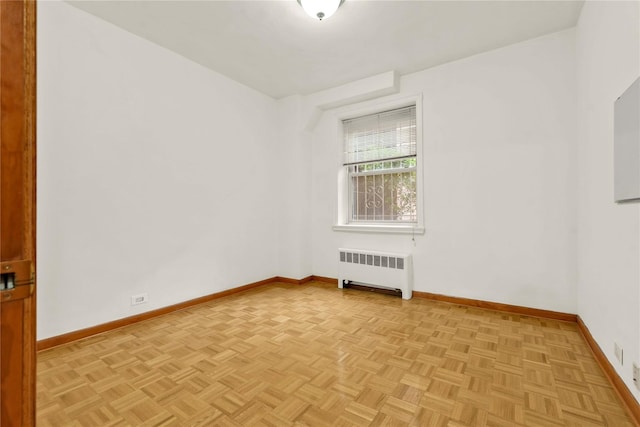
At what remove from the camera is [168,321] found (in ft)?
10.1

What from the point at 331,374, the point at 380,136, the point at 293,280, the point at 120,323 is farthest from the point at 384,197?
the point at 120,323

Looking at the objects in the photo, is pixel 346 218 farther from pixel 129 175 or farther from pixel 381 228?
pixel 129 175

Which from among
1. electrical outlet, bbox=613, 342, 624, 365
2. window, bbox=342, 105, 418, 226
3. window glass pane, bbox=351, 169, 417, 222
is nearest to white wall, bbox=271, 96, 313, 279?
window, bbox=342, 105, 418, 226

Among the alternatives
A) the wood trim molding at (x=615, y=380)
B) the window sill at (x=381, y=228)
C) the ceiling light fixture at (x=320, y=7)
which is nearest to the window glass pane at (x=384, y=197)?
the window sill at (x=381, y=228)

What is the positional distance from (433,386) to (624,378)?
1104mm

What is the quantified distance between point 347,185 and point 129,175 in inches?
114

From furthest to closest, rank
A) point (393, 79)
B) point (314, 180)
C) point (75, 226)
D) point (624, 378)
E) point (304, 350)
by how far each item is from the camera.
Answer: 1. point (314, 180)
2. point (393, 79)
3. point (75, 226)
4. point (304, 350)
5. point (624, 378)

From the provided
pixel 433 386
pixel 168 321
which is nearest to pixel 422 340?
pixel 433 386

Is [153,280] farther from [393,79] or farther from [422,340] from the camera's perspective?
[393,79]

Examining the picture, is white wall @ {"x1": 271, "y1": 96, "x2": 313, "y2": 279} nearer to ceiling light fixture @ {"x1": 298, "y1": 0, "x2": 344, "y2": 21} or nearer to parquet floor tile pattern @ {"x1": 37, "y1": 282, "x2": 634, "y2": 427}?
parquet floor tile pattern @ {"x1": 37, "y1": 282, "x2": 634, "y2": 427}

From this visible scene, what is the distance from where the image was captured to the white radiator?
12.4 feet

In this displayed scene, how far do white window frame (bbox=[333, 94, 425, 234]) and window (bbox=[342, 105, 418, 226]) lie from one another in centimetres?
5

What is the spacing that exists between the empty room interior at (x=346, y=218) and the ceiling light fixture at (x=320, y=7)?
0.18m

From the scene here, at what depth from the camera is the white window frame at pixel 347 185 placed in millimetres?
3803
